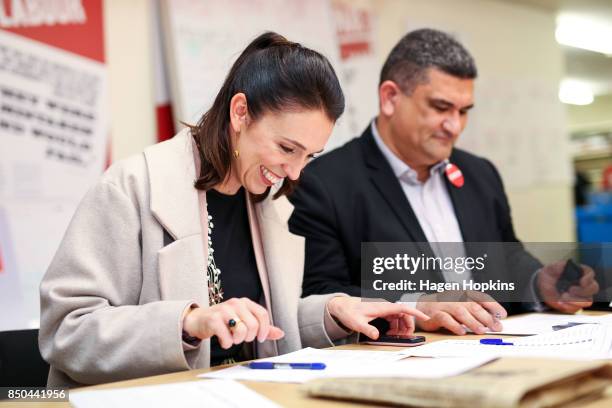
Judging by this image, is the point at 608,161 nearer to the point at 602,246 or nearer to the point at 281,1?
the point at 281,1

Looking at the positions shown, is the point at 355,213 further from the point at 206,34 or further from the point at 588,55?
the point at 588,55

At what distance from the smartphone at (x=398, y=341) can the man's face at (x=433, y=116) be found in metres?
0.98

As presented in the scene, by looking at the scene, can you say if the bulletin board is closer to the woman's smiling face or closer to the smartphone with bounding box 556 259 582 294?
the smartphone with bounding box 556 259 582 294

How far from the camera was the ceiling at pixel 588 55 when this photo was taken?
6.24 meters

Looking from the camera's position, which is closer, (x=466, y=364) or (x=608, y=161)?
(x=466, y=364)

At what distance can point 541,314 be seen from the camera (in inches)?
78.0

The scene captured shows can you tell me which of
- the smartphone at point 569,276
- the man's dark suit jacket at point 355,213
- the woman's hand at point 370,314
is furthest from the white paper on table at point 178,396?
the smartphone at point 569,276

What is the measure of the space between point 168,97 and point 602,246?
7.53 feet

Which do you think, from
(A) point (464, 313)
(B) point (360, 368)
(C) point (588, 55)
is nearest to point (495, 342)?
(A) point (464, 313)

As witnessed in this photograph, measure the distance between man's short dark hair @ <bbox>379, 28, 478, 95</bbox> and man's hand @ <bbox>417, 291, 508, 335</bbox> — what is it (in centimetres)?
92

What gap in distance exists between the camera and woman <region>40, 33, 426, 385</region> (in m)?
1.30

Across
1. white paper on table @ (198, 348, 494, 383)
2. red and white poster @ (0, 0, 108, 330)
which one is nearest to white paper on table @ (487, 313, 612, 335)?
white paper on table @ (198, 348, 494, 383)

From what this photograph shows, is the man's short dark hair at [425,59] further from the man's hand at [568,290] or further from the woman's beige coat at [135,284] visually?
the woman's beige coat at [135,284]

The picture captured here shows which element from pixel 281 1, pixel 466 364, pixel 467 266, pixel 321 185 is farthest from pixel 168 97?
pixel 466 364
